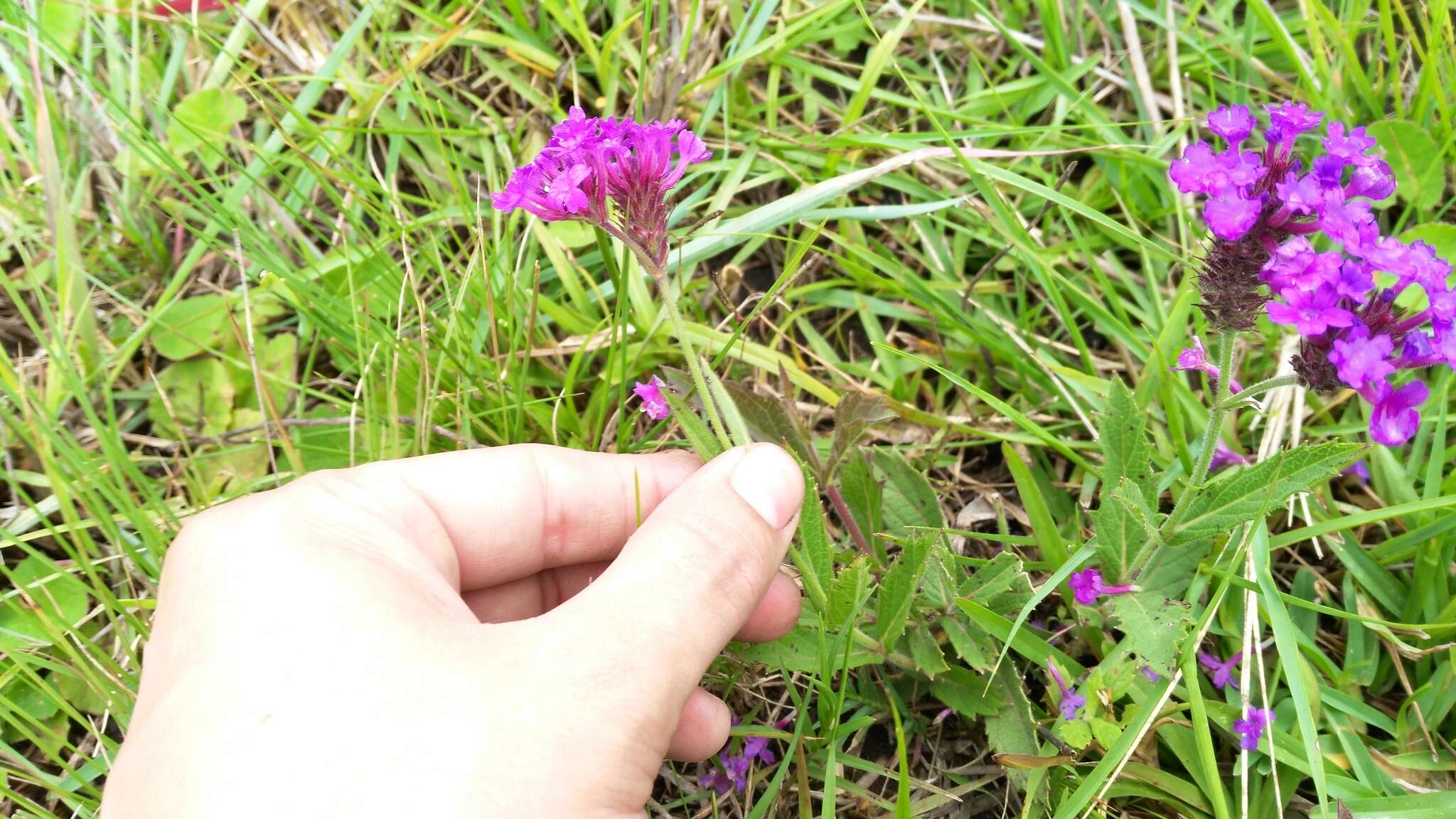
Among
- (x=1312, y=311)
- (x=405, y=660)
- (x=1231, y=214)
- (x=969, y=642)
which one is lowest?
(x=969, y=642)

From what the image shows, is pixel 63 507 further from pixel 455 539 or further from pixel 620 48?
pixel 620 48

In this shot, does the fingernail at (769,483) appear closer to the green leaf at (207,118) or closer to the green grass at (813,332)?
the green grass at (813,332)

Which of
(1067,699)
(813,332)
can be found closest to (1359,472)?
(1067,699)

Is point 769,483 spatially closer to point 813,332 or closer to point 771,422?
point 771,422

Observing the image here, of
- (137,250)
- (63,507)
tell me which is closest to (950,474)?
(63,507)

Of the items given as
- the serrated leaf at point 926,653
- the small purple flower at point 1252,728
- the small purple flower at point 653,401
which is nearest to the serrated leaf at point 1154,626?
the small purple flower at point 1252,728

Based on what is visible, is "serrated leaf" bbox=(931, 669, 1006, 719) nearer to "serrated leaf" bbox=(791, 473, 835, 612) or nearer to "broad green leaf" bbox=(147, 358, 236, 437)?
"serrated leaf" bbox=(791, 473, 835, 612)

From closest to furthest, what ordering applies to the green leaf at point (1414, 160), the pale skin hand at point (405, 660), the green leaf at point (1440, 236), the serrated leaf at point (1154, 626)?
the pale skin hand at point (405, 660)
the serrated leaf at point (1154, 626)
the green leaf at point (1440, 236)
the green leaf at point (1414, 160)
